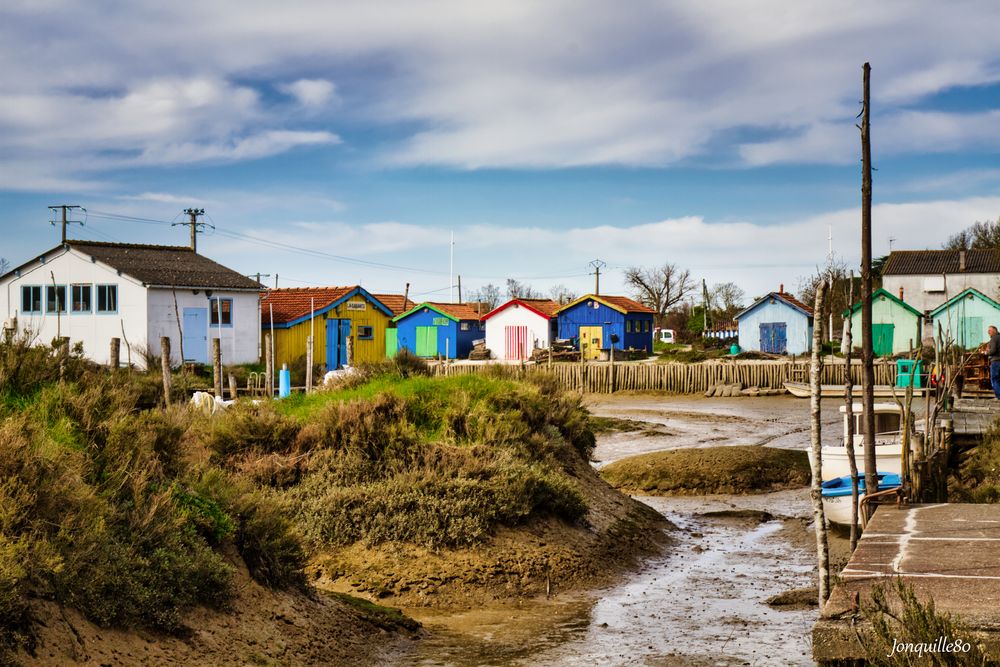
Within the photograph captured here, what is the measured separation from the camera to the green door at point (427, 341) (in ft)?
197

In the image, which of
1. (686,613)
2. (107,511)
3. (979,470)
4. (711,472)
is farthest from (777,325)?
(107,511)

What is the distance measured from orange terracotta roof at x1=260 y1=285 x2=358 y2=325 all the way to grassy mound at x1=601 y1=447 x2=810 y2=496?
28734 millimetres

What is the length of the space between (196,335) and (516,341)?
22.3 m

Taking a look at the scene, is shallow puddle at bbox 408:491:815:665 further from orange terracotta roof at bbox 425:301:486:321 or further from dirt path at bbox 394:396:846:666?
orange terracotta roof at bbox 425:301:486:321

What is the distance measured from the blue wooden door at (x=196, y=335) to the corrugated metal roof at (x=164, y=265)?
118 centimetres

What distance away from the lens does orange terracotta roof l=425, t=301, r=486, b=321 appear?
202 ft

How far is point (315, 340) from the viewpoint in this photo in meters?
49.4

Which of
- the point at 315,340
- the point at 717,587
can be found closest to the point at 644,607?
the point at 717,587

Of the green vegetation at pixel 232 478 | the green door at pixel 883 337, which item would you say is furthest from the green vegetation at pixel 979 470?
the green door at pixel 883 337

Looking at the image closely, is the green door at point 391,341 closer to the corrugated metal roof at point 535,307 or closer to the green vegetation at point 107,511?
the corrugated metal roof at point 535,307

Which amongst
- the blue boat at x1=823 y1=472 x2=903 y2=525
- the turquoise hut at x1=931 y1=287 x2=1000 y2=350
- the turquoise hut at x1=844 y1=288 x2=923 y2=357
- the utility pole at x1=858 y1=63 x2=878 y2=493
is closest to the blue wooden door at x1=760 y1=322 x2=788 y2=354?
the turquoise hut at x1=844 y1=288 x2=923 y2=357

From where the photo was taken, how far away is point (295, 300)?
51312mm

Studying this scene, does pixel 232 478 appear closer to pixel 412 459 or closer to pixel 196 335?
pixel 412 459

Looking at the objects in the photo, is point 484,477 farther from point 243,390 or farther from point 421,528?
point 243,390
